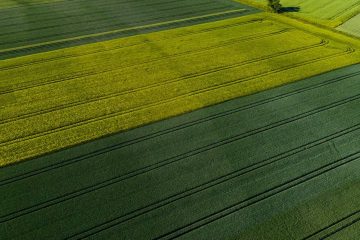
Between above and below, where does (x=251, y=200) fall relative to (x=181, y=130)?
above

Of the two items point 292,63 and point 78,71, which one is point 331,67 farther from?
point 78,71

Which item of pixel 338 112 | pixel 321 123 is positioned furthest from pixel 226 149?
pixel 338 112

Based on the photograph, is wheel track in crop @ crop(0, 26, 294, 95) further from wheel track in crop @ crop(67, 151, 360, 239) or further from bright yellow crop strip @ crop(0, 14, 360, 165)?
wheel track in crop @ crop(67, 151, 360, 239)

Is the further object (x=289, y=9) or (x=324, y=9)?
(x=289, y=9)

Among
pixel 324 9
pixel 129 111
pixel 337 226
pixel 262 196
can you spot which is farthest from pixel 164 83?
pixel 324 9

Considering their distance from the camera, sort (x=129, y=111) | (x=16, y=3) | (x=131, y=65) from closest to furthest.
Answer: (x=129, y=111), (x=131, y=65), (x=16, y=3)

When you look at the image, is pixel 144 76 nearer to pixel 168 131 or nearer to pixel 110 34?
pixel 168 131
